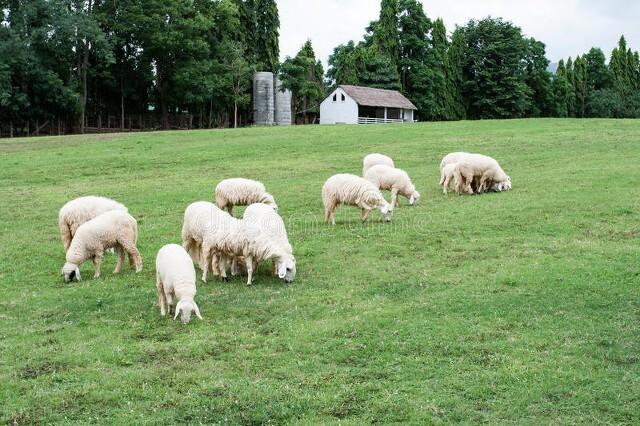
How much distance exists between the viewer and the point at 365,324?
31.2 feet

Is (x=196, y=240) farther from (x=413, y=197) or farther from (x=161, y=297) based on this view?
(x=413, y=197)

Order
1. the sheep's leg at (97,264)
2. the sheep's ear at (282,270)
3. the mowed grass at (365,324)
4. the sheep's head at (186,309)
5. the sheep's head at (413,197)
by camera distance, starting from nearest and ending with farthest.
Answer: the mowed grass at (365,324), the sheep's head at (186,309), the sheep's ear at (282,270), the sheep's leg at (97,264), the sheep's head at (413,197)

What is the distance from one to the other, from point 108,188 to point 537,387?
19.7m

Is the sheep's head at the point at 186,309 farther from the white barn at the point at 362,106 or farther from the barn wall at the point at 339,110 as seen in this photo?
the barn wall at the point at 339,110

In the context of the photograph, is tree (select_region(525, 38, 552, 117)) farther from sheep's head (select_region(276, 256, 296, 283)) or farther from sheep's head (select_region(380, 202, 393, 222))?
sheep's head (select_region(276, 256, 296, 283))

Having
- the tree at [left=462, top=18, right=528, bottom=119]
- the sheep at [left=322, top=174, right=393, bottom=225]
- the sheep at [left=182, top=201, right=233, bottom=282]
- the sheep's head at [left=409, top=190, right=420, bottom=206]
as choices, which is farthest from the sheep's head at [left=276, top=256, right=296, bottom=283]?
the tree at [left=462, top=18, right=528, bottom=119]

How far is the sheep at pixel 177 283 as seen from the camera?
987 cm

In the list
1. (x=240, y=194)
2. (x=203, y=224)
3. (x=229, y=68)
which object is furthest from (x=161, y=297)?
(x=229, y=68)

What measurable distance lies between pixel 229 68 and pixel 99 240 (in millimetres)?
58238

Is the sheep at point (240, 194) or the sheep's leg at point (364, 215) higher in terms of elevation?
the sheep at point (240, 194)

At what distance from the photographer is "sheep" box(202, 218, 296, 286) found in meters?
11.9

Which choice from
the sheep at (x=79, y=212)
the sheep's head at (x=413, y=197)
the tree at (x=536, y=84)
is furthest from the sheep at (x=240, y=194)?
the tree at (x=536, y=84)

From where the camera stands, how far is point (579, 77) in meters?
93.1

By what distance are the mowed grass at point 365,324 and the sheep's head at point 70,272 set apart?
1.02 ft
